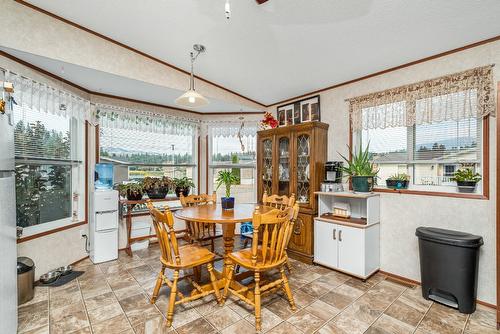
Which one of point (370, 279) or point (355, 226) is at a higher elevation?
point (355, 226)

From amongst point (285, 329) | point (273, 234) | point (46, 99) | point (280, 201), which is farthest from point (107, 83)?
point (285, 329)

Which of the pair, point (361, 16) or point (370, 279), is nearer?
point (361, 16)

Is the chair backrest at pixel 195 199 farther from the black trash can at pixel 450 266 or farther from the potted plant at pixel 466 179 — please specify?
the potted plant at pixel 466 179

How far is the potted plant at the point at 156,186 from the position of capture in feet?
12.0

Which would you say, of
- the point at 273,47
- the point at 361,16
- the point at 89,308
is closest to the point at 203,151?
the point at 273,47

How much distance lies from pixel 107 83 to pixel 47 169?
1309 mm

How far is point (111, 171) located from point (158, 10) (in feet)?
7.77

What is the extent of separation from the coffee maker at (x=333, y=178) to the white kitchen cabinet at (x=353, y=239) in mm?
121

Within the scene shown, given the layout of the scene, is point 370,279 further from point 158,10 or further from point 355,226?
point 158,10

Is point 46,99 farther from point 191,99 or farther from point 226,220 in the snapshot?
point 226,220

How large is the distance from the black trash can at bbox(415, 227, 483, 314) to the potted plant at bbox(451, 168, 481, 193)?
43 cm

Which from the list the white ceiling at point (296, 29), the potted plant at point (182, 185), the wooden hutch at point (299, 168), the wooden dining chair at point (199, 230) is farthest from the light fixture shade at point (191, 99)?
the potted plant at point (182, 185)

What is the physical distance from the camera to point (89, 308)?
2.15 meters

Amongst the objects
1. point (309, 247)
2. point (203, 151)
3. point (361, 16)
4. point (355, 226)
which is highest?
point (361, 16)
